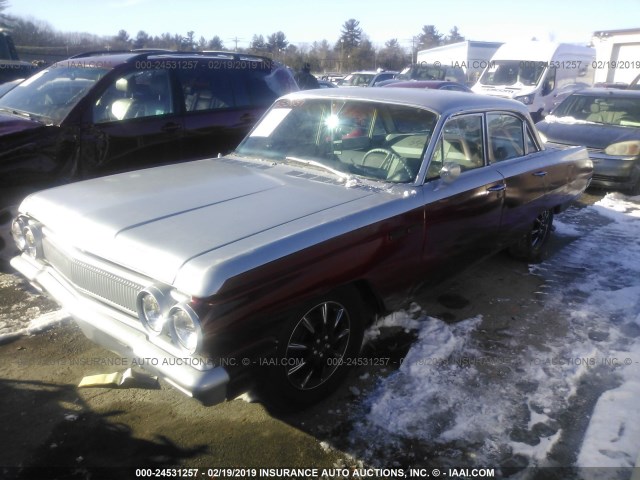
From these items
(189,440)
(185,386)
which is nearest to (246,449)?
(189,440)

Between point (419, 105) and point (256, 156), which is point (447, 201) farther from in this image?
point (256, 156)

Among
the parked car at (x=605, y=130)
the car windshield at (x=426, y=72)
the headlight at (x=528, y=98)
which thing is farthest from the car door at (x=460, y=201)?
the car windshield at (x=426, y=72)

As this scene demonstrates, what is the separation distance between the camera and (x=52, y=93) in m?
5.29

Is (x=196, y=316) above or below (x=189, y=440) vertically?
above

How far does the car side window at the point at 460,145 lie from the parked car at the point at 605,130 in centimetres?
520

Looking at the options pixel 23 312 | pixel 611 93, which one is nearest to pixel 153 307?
pixel 23 312

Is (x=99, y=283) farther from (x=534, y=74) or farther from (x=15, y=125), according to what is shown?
(x=534, y=74)

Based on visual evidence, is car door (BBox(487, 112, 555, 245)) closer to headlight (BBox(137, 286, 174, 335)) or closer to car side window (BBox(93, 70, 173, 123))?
headlight (BBox(137, 286, 174, 335))

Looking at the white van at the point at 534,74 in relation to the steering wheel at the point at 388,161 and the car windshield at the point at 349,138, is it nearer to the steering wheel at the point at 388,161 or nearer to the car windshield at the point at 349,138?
the car windshield at the point at 349,138

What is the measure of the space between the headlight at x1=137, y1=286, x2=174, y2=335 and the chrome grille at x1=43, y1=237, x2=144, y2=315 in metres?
0.06

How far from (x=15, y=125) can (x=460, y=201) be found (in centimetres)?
395

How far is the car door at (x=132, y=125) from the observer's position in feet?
16.4

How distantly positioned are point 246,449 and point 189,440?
0.32m

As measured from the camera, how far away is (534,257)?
5.34 meters
